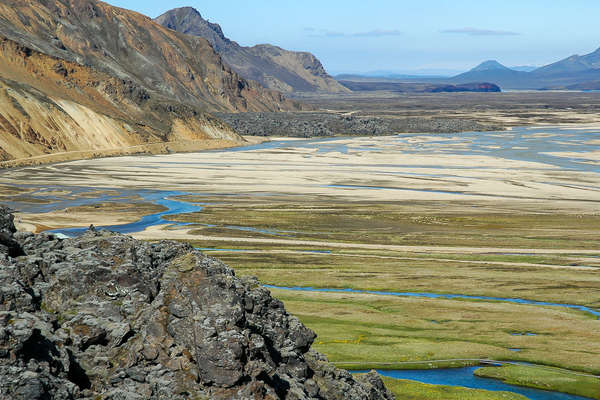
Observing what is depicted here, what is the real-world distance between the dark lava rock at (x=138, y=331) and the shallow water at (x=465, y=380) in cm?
1264

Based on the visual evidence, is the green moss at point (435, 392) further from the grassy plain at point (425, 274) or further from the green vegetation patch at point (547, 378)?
the green vegetation patch at point (547, 378)

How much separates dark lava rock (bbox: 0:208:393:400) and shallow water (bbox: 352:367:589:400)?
12643 mm

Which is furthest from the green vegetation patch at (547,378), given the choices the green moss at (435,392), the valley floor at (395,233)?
the green moss at (435,392)

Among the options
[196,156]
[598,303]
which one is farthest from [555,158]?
[598,303]

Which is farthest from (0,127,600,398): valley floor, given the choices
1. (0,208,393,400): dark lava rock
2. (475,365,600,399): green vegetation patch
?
(0,208,393,400): dark lava rock

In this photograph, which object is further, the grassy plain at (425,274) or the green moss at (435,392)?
the grassy plain at (425,274)

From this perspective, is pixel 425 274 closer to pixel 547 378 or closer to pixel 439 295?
pixel 439 295

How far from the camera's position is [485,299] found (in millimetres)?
57531

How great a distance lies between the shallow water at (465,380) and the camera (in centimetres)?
3719

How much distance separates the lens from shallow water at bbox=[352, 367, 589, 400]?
1464 inches

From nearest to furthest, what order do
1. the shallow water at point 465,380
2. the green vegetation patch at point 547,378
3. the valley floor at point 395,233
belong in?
the shallow water at point 465,380
the green vegetation patch at point 547,378
the valley floor at point 395,233

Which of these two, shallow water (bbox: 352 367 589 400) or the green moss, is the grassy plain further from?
shallow water (bbox: 352 367 589 400)

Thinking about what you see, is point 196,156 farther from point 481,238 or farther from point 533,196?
point 481,238

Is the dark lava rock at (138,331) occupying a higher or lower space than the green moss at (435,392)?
higher
